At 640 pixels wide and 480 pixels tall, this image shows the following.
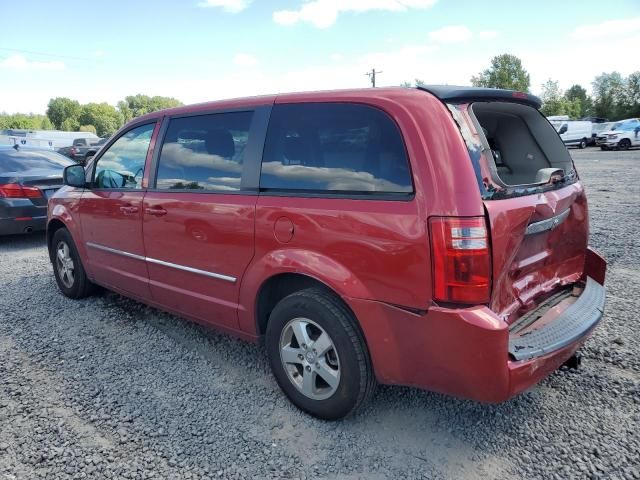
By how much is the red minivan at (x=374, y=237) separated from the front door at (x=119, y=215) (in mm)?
62

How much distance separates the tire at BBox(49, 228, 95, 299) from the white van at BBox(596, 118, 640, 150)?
97.7 ft

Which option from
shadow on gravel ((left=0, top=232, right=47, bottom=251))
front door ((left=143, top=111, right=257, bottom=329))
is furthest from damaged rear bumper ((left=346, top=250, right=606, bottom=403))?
shadow on gravel ((left=0, top=232, right=47, bottom=251))

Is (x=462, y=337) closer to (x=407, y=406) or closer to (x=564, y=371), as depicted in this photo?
(x=407, y=406)

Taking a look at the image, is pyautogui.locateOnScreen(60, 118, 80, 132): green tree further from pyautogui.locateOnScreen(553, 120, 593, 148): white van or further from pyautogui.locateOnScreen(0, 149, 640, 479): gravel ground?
pyautogui.locateOnScreen(0, 149, 640, 479): gravel ground

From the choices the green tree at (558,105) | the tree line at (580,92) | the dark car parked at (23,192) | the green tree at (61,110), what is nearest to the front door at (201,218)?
the dark car parked at (23,192)

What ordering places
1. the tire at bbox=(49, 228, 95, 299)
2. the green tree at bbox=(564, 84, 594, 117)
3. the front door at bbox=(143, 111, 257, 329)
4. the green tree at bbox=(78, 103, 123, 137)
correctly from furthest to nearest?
the green tree at bbox=(78, 103, 123, 137) → the green tree at bbox=(564, 84, 594, 117) → the tire at bbox=(49, 228, 95, 299) → the front door at bbox=(143, 111, 257, 329)

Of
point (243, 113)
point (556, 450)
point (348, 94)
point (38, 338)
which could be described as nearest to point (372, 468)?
point (556, 450)

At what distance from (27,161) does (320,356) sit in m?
7.43

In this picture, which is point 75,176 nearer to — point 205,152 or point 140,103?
point 205,152

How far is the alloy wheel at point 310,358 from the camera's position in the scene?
2.58 m

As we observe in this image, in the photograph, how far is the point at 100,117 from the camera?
103 meters

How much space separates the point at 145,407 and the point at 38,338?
5.39 feet

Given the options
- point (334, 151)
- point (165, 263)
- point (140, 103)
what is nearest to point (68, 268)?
point (165, 263)

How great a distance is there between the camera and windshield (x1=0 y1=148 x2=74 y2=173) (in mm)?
7468
